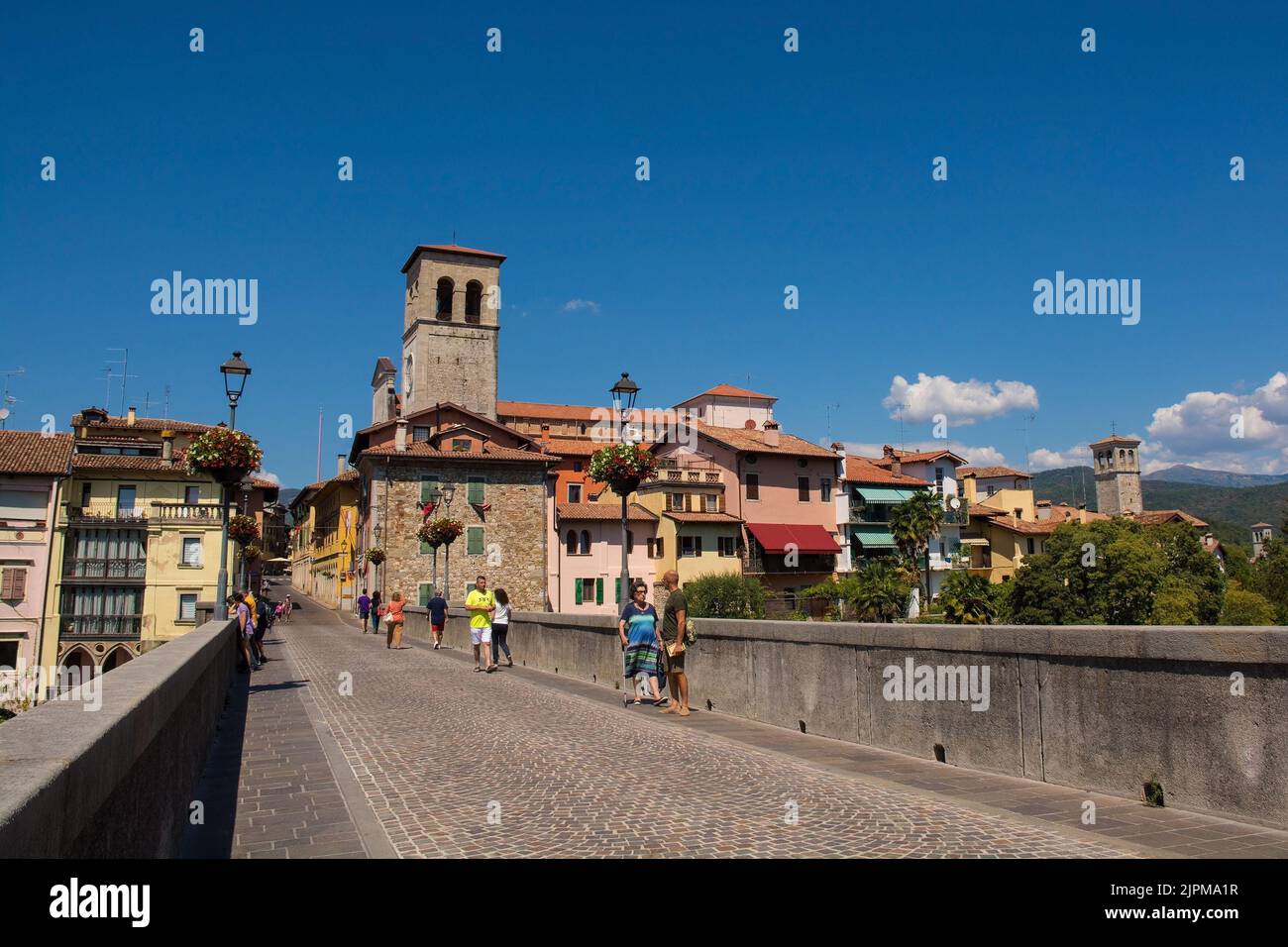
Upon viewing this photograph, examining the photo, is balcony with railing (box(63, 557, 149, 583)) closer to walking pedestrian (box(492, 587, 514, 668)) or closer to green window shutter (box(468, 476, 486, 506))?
green window shutter (box(468, 476, 486, 506))

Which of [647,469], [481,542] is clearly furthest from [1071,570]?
[647,469]

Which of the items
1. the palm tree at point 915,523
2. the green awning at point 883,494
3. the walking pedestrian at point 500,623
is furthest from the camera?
the green awning at point 883,494

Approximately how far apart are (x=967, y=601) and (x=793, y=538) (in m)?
16.1

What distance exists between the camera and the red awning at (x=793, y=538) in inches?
2498

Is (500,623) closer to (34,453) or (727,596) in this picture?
(727,596)

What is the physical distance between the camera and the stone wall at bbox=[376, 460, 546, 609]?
53.7 metres

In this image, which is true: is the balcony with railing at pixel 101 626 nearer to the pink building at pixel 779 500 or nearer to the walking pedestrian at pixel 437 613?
the walking pedestrian at pixel 437 613

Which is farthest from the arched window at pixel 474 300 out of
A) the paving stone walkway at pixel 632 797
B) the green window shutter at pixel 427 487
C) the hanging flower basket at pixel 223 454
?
the paving stone walkway at pixel 632 797

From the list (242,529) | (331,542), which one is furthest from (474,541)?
(242,529)

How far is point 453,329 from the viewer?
75.6 meters

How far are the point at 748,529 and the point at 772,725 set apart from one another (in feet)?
175

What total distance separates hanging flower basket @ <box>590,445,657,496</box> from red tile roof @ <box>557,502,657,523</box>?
141 ft

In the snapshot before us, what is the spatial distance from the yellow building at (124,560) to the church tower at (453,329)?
22.7 meters
